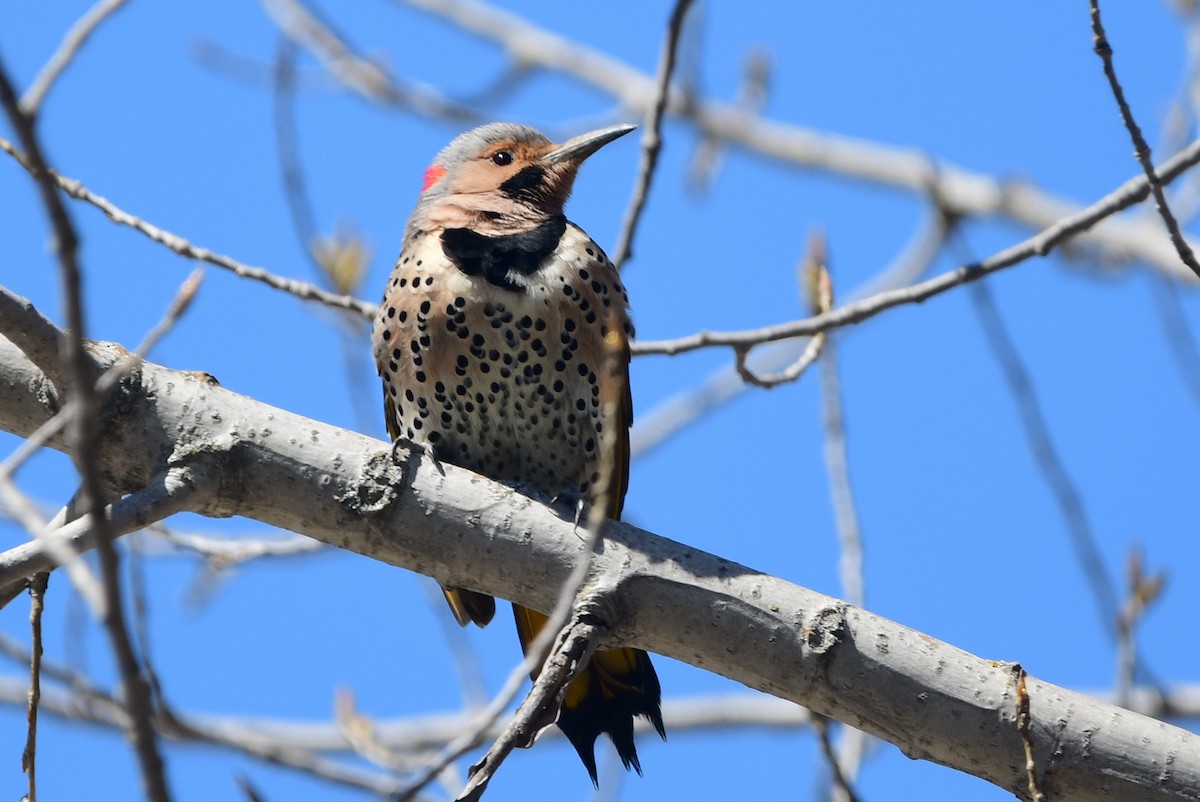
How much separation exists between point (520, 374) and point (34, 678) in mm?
1943

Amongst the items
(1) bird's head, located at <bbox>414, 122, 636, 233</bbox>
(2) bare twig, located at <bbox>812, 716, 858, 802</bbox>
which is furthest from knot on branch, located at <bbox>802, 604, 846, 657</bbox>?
(1) bird's head, located at <bbox>414, 122, 636, 233</bbox>

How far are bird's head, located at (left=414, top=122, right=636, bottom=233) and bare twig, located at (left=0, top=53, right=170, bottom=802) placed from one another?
10.6 feet

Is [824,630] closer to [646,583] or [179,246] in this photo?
[646,583]

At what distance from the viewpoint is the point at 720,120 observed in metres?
8.84

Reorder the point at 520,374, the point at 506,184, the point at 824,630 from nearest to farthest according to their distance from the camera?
the point at 824,630 < the point at 520,374 < the point at 506,184

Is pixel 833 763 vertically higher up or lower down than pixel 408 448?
lower down

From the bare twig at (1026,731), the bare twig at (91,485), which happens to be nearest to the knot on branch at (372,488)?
the bare twig at (1026,731)

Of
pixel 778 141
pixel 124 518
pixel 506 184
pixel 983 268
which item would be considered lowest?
pixel 124 518

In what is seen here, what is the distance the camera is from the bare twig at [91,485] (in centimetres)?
132

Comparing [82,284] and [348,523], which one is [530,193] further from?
[82,284]

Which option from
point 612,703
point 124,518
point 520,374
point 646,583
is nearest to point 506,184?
point 520,374

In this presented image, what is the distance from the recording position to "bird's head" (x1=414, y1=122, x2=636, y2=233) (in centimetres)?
469

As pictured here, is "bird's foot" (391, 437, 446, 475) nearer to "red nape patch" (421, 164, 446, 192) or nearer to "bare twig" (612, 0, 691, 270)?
"bare twig" (612, 0, 691, 270)

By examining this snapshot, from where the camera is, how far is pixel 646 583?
122 inches
